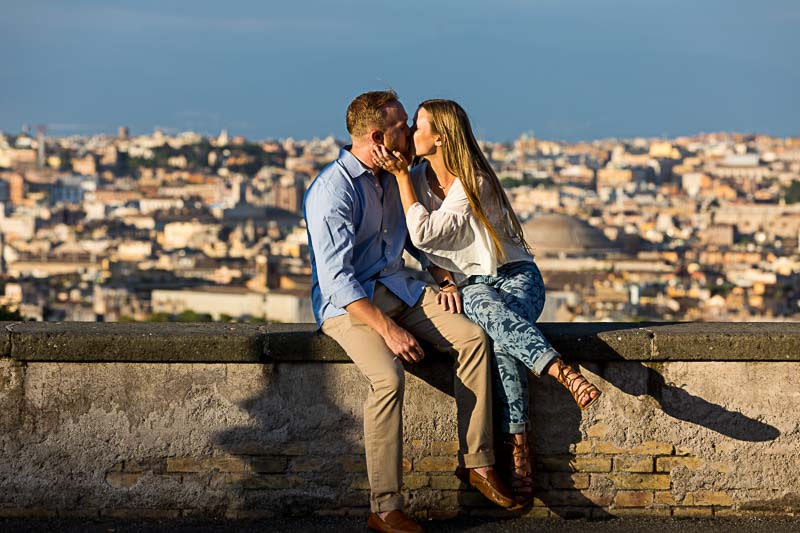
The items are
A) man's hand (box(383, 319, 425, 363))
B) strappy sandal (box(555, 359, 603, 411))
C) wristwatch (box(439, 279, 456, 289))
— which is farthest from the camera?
wristwatch (box(439, 279, 456, 289))

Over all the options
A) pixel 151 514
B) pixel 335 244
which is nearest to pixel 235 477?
pixel 151 514

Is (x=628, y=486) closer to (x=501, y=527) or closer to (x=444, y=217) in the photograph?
(x=501, y=527)

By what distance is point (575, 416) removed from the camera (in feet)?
13.8

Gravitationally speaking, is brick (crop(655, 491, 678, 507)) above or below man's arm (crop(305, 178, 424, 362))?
below

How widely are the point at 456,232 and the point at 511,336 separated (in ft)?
1.00

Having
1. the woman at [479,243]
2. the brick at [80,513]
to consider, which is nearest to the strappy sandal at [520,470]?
the woman at [479,243]

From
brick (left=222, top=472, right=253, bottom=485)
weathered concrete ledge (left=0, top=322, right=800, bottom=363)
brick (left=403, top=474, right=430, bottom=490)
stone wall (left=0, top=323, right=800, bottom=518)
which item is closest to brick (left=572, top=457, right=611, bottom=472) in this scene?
stone wall (left=0, top=323, right=800, bottom=518)

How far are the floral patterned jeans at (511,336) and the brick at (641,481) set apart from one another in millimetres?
258

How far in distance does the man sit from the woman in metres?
0.05

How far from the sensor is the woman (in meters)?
4.11

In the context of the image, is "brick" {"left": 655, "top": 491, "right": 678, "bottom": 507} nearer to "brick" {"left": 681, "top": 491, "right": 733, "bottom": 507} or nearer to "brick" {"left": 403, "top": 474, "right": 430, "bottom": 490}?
"brick" {"left": 681, "top": 491, "right": 733, "bottom": 507}

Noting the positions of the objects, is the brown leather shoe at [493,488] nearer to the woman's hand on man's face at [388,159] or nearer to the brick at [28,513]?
Result: the woman's hand on man's face at [388,159]

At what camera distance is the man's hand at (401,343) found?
13.3 feet

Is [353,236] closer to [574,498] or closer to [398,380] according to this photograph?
[398,380]
